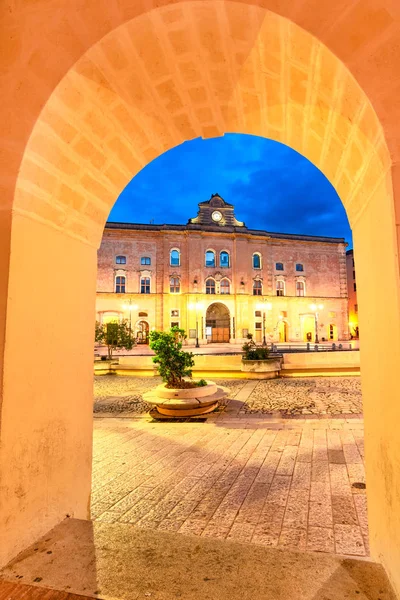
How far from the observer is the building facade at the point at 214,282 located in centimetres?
3634

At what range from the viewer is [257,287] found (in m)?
38.9

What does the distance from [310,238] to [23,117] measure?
136ft

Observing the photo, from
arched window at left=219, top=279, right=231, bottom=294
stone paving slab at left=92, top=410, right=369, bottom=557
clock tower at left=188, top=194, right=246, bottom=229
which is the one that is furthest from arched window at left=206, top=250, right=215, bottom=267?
stone paving slab at left=92, top=410, right=369, bottom=557

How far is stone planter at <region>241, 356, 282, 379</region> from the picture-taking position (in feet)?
46.1

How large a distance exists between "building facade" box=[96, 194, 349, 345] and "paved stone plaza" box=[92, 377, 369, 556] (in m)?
28.5

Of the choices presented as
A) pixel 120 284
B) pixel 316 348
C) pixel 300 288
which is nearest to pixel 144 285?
pixel 120 284

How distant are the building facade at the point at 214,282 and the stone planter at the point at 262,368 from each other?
2124cm

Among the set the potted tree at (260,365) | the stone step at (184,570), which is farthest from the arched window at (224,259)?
the stone step at (184,570)

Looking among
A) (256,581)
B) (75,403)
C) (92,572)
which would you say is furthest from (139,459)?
(256,581)

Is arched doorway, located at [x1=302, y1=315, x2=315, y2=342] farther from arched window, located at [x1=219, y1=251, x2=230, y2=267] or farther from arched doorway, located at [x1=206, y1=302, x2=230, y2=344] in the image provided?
arched window, located at [x1=219, y1=251, x2=230, y2=267]

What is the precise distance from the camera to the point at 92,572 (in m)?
1.94

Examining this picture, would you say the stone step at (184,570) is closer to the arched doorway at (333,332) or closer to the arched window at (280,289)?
the arched window at (280,289)

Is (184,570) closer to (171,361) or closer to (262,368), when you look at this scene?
(171,361)

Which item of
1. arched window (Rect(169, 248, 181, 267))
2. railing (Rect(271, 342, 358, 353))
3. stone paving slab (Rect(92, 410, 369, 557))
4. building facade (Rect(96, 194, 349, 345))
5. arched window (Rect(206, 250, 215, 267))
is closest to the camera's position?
stone paving slab (Rect(92, 410, 369, 557))
